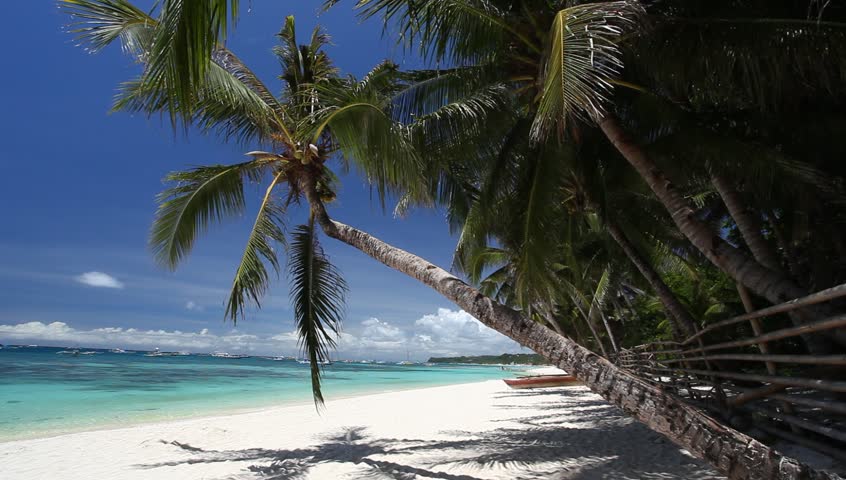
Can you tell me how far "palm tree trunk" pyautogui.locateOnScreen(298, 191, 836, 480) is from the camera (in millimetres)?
2262

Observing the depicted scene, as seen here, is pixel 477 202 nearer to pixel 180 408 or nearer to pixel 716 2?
pixel 716 2

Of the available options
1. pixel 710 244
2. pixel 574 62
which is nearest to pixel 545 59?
pixel 574 62

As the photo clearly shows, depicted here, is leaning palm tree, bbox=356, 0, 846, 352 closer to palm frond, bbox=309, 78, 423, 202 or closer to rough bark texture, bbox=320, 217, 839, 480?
palm frond, bbox=309, 78, 423, 202

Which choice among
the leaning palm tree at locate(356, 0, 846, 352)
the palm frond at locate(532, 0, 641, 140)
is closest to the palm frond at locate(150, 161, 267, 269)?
the leaning palm tree at locate(356, 0, 846, 352)

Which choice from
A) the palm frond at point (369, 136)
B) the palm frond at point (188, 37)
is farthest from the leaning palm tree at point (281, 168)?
the palm frond at point (188, 37)

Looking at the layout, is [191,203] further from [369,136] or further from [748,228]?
[748,228]

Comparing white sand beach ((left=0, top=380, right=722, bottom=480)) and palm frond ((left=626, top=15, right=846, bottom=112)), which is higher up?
palm frond ((left=626, top=15, right=846, bottom=112))

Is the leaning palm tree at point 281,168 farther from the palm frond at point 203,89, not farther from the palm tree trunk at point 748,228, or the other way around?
the palm tree trunk at point 748,228

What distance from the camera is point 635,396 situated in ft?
8.98

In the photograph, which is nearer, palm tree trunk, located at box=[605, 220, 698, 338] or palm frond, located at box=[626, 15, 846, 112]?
palm frond, located at box=[626, 15, 846, 112]

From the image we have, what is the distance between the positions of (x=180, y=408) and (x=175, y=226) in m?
10.9

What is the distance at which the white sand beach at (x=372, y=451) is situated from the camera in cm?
523

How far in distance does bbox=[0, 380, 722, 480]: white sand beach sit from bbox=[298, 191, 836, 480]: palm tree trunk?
222cm

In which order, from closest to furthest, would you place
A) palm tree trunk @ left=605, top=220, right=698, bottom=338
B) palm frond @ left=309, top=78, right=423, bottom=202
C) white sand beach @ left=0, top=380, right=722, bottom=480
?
palm frond @ left=309, top=78, right=423, bottom=202 → white sand beach @ left=0, top=380, right=722, bottom=480 → palm tree trunk @ left=605, top=220, right=698, bottom=338
